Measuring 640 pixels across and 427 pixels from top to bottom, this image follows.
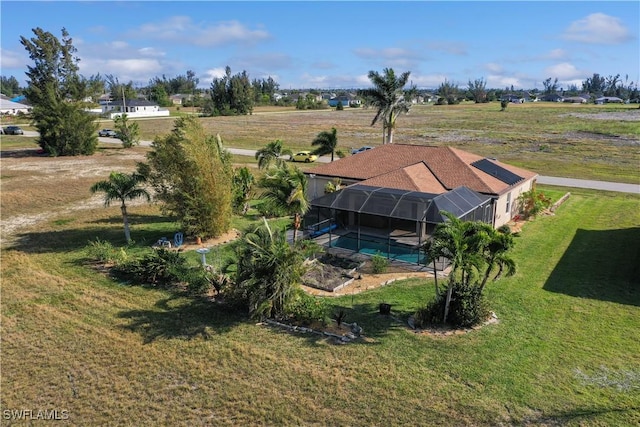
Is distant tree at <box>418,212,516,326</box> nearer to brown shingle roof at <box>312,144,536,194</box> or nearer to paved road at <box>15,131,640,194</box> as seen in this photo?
brown shingle roof at <box>312,144,536,194</box>

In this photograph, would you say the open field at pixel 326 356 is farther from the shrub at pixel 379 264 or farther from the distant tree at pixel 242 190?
the distant tree at pixel 242 190

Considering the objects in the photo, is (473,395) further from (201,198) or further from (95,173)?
(95,173)

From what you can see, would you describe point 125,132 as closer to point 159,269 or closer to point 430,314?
point 159,269

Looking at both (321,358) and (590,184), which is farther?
(590,184)

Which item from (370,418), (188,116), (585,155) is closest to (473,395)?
(370,418)

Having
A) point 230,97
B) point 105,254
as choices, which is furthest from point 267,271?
point 230,97

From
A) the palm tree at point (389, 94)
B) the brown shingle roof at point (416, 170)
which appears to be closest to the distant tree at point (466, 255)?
the brown shingle roof at point (416, 170)

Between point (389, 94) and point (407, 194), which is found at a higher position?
point (389, 94)

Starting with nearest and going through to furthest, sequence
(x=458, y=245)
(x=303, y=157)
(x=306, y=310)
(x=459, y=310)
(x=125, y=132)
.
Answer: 1. (x=458, y=245)
2. (x=459, y=310)
3. (x=306, y=310)
4. (x=303, y=157)
5. (x=125, y=132)
